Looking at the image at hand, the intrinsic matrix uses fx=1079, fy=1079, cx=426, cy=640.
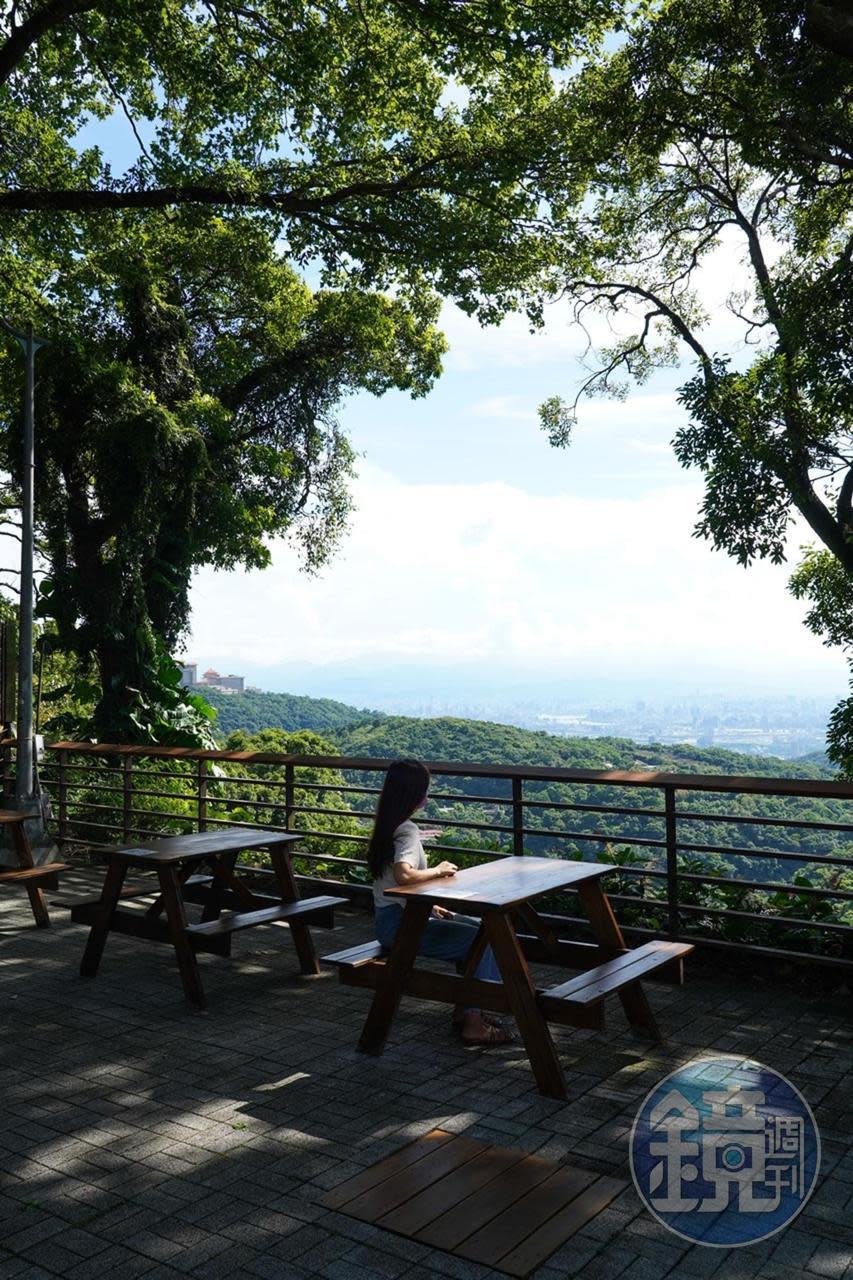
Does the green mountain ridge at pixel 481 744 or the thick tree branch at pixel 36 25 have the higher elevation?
the thick tree branch at pixel 36 25

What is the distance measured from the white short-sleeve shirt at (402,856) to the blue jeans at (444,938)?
0.22ft

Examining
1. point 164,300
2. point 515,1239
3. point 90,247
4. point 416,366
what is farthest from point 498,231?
point 515,1239

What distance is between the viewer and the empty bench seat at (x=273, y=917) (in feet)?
20.4

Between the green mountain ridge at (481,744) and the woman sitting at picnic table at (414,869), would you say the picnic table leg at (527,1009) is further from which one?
the green mountain ridge at (481,744)

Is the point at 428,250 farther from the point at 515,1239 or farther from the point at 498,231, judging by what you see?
the point at 515,1239

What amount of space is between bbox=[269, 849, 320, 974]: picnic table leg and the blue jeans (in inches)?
53.2

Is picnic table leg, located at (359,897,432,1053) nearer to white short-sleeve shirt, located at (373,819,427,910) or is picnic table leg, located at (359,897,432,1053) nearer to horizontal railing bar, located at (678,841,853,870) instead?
white short-sleeve shirt, located at (373,819,427,910)

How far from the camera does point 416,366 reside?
839 inches

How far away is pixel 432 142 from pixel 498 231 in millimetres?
1317

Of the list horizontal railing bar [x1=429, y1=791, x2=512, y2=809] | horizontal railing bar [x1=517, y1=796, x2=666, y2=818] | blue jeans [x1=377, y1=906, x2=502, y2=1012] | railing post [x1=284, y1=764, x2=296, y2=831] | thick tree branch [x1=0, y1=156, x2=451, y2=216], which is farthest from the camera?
thick tree branch [x1=0, y1=156, x2=451, y2=216]

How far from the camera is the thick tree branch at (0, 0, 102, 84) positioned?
35.0 ft

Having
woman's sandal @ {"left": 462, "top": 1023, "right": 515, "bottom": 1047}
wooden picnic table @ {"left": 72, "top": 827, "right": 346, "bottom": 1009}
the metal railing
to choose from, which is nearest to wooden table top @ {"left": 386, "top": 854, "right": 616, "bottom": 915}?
the metal railing

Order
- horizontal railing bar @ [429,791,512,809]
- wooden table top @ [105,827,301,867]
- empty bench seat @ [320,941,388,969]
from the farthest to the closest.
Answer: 1. horizontal railing bar @ [429,791,512,809]
2. wooden table top @ [105,827,301,867]
3. empty bench seat @ [320,941,388,969]

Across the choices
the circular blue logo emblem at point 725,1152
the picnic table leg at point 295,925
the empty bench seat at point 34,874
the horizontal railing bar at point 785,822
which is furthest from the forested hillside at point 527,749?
the circular blue logo emblem at point 725,1152
